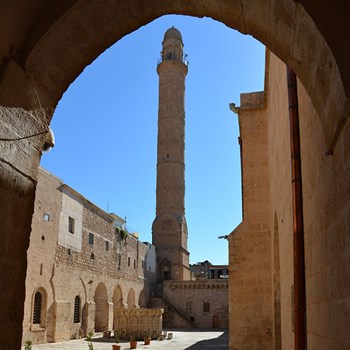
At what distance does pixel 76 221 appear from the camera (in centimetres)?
2369

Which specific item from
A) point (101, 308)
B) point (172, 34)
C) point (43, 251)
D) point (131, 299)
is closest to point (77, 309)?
point (101, 308)

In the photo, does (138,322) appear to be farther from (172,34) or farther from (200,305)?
(172,34)

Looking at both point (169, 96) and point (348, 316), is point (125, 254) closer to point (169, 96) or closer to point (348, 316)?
point (169, 96)

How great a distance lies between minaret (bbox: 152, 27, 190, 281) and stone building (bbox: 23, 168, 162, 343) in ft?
18.1

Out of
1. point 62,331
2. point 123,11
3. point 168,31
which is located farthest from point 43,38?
point 168,31

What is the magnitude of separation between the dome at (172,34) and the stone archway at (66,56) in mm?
40658

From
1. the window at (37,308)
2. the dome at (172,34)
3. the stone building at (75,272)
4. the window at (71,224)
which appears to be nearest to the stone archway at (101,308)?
the stone building at (75,272)

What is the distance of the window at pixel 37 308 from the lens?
19559mm

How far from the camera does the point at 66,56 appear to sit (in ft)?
11.4

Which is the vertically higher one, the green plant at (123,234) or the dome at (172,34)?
the dome at (172,34)

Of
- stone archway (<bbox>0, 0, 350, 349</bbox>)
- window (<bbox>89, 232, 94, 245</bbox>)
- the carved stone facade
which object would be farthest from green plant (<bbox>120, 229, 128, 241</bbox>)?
stone archway (<bbox>0, 0, 350, 349</bbox>)

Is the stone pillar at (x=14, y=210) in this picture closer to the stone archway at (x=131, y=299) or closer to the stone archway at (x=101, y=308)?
the stone archway at (x=101, y=308)

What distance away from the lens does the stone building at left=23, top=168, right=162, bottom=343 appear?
772 inches

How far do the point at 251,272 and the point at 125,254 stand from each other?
21938 mm
